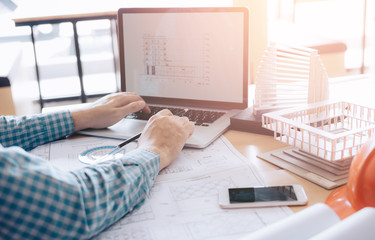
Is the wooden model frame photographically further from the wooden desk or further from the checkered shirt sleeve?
the checkered shirt sleeve

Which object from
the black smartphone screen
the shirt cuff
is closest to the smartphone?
the black smartphone screen

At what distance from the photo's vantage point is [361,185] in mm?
559

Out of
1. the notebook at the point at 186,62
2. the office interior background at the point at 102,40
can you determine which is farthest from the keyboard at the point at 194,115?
the office interior background at the point at 102,40

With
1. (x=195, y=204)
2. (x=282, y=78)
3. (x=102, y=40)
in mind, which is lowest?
(x=195, y=204)

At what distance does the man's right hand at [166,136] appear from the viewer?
0.82 meters

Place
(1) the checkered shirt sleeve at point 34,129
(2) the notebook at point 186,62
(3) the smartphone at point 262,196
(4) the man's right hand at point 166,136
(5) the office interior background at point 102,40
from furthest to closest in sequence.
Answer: (5) the office interior background at point 102,40 < (2) the notebook at point 186,62 < (1) the checkered shirt sleeve at point 34,129 < (4) the man's right hand at point 166,136 < (3) the smartphone at point 262,196

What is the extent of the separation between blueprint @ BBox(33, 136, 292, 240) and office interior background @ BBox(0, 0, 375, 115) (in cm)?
132

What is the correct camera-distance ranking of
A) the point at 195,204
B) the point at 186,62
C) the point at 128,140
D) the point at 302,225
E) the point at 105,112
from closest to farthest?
the point at 302,225
the point at 195,204
the point at 128,140
the point at 105,112
the point at 186,62

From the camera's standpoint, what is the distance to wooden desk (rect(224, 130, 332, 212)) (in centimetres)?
68

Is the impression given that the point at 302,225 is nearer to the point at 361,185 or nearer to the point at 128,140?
the point at 361,185

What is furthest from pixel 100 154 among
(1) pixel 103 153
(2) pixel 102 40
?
(2) pixel 102 40

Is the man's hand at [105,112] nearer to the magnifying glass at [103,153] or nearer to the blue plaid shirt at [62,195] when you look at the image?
the magnifying glass at [103,153]

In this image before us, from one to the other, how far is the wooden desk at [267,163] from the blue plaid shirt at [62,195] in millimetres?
239

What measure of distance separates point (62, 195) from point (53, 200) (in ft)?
0.05
